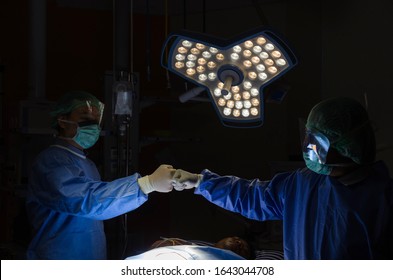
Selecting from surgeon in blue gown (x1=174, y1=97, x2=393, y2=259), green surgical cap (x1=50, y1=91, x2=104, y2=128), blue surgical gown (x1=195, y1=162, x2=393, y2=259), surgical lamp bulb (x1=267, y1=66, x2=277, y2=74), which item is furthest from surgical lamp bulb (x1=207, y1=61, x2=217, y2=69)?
green surgical cap (x1=50, y1=91, x2=104, y2=128)

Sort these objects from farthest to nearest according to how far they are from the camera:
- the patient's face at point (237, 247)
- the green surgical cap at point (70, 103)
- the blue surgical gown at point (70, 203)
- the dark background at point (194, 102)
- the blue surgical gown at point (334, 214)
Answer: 1. the dark background at point (194, 102)
2. the patient's face at point (237, 247)
3. the green surgical cap at point (70, 103)
4. the blue surgical gown at point (70, 203)
5. the blue surgical gown at point (334, 214)

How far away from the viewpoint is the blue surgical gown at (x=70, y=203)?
176 centimetres

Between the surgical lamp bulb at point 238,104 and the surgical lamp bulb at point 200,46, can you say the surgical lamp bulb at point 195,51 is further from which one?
the surgical lamp bulb at point 238,104

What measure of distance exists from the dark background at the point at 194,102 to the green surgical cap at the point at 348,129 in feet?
5.00

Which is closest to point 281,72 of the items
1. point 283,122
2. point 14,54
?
point 283,122

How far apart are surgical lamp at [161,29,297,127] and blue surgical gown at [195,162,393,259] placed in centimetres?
31

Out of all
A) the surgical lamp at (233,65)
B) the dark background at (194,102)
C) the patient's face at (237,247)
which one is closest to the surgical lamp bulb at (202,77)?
the surgical lamp at (233,65)

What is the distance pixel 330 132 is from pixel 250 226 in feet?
6.07

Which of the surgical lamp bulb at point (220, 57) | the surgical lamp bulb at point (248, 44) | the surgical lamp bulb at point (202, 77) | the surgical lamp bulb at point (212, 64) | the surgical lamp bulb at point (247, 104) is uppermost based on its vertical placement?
the surgical lamp bulb at point (248, 44)

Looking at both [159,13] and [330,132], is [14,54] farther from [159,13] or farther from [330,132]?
[330,132]

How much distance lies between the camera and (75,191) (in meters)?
1.78

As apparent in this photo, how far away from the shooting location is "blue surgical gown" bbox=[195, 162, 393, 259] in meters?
1.45
